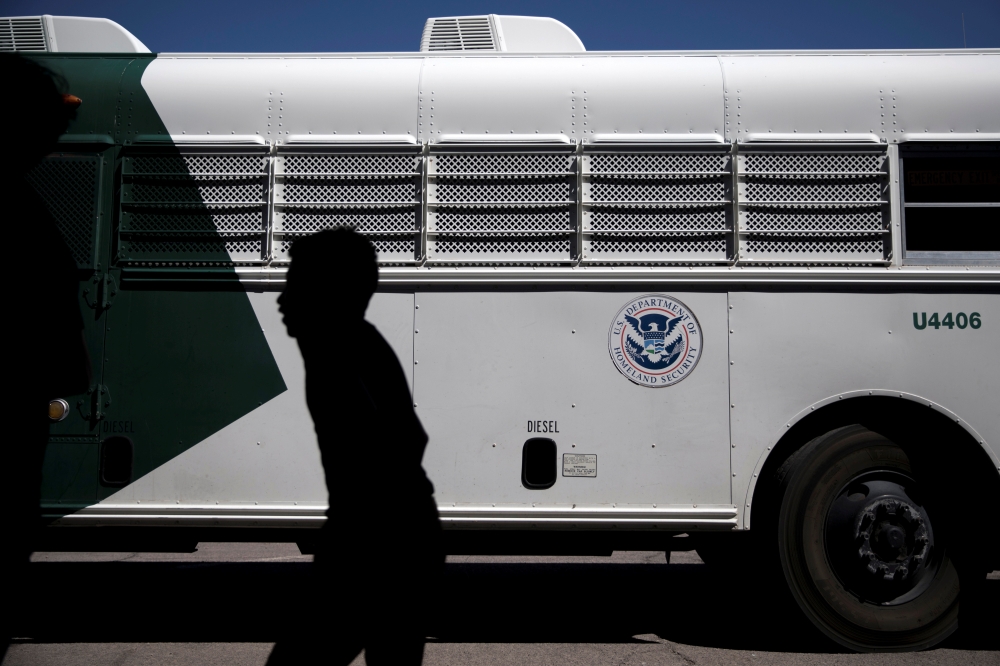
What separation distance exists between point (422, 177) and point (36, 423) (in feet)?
8.10

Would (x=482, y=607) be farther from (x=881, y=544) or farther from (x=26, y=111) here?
(x=26, y=111)

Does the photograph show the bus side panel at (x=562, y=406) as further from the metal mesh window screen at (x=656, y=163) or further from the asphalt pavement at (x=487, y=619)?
the asphalt pavement at (x=487, y=619)

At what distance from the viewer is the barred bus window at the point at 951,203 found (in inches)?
153

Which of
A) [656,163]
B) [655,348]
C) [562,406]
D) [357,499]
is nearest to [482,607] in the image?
[562,406]

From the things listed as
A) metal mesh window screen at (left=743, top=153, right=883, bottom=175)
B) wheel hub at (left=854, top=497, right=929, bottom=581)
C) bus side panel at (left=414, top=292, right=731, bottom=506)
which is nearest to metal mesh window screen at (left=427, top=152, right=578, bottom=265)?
bus side panel at (left=414, top=292, right=731, bottom=506)

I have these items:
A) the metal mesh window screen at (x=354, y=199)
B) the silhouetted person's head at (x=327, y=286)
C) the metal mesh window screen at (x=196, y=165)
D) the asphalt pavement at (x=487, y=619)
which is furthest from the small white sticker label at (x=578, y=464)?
the metal mesh window screen at (x=196, y=165)

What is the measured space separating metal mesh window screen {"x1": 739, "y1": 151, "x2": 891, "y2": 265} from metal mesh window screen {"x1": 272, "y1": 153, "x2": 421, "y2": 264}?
1.89 m

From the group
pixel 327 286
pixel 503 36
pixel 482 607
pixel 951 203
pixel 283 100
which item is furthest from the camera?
pixel 482 607

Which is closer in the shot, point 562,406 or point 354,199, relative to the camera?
point 562,406

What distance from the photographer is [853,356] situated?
3.82 m

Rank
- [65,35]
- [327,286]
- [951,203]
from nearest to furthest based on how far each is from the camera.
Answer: [327,286] < [951,203] < [65,35]

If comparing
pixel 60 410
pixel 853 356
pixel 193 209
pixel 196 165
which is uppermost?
pixel 196 165

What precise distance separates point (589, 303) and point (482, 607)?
7.64 feet

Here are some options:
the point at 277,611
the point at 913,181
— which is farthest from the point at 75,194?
the point at 913,181
